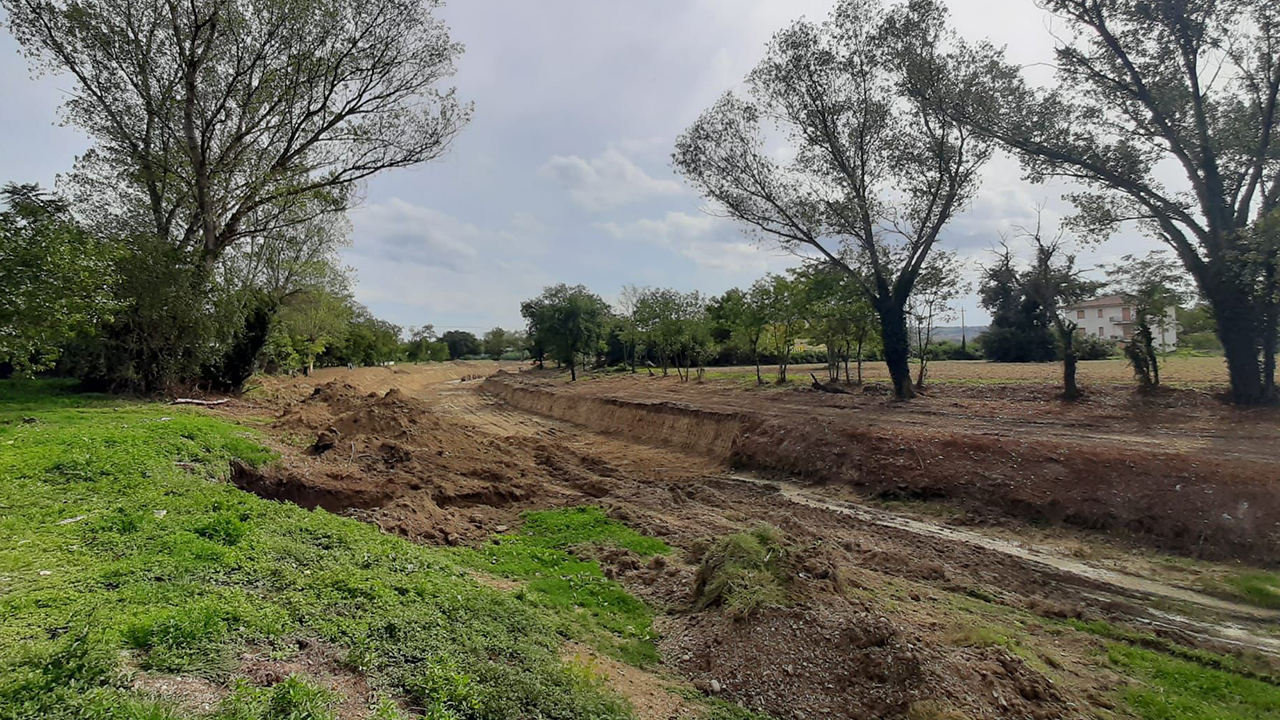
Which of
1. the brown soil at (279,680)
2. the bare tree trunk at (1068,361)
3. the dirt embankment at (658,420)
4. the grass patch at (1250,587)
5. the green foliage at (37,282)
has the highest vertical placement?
the green foliage at (37,282)

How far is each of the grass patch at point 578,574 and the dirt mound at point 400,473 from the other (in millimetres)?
892

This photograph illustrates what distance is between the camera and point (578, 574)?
7.90 meters

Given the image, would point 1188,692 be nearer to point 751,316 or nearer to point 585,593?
point 585,593

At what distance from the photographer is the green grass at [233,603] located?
330cm

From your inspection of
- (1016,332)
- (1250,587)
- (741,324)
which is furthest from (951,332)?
(1250,587)

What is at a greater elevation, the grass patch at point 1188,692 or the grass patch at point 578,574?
the grass patch at point 578,574

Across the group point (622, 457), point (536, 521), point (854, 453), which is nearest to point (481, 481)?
point (536, 521)

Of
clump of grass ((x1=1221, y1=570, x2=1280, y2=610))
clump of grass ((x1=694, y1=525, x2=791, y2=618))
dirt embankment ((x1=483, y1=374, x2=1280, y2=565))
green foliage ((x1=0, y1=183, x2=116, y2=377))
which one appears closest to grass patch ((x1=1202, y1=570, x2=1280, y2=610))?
clump of grass ((x1=1221, y1=570, x2=1280, y2=610))

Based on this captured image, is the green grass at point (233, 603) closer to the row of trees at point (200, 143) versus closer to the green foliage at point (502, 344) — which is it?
the row of trees at point (200, 143)

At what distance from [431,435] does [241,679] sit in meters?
12.9

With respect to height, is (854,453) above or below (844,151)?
below

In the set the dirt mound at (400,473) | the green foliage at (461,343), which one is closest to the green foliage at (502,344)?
the green foliage at (461,343)

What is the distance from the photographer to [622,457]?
1845cm

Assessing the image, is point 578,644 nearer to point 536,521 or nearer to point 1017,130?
point 536,521
